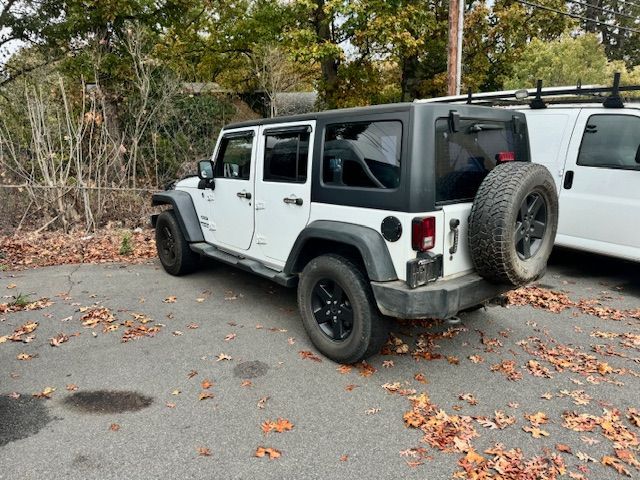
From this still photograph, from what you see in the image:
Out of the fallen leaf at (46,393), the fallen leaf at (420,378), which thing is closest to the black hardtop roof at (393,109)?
the fallen leaf at (420,378)

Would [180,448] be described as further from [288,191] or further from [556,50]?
[556,50]

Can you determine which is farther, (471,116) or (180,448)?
(471,116)

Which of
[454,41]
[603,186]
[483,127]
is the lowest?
[603,186]

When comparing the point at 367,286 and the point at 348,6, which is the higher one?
the point at 348,6

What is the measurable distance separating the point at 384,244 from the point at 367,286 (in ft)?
1.19

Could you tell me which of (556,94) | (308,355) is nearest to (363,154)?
(308,355)

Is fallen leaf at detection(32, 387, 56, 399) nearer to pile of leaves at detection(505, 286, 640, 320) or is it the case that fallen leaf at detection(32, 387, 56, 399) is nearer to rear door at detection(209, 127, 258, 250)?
rear door at detection(209, 127, 258, 250)

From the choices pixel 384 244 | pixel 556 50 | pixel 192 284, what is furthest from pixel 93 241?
pixel 556 50

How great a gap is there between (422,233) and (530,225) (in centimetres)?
108

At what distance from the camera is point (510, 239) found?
323 centimetres

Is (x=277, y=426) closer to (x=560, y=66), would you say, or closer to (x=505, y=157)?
(x=505, y=157)

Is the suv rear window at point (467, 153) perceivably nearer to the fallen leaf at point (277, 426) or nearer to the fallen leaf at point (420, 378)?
the fallen leaf at point (420, 378)

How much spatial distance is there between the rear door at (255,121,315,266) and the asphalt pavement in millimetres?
901

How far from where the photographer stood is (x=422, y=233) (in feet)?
10.3
